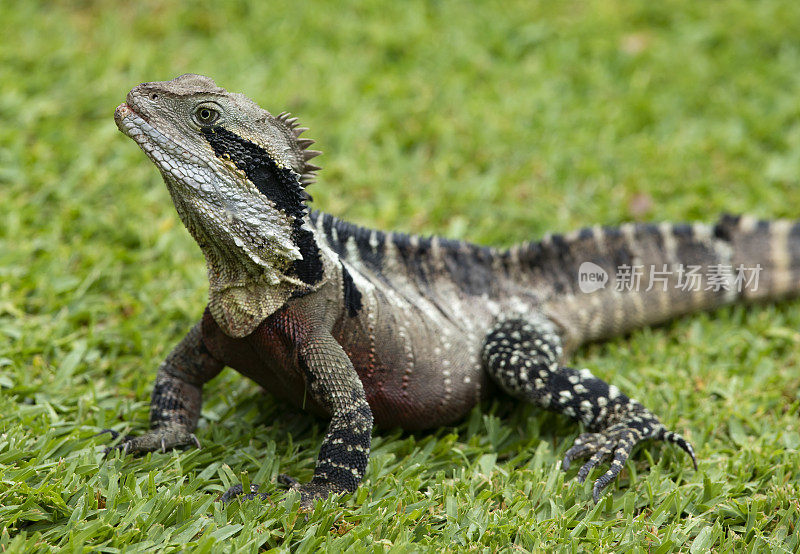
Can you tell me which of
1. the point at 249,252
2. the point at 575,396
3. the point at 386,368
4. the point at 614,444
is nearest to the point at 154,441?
the point at 249,252


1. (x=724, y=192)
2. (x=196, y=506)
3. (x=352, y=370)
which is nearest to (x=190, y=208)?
(x=352, y=370)

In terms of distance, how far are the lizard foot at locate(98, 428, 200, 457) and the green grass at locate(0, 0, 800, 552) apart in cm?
10

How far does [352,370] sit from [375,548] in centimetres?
88

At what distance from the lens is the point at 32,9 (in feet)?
26.1

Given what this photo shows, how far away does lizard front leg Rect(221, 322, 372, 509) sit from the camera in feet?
12.7

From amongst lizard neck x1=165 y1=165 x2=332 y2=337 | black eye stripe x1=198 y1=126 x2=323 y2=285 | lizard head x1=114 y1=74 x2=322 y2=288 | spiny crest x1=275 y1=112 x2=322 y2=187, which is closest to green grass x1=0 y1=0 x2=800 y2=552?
lizard neck x1=165 y1=165 x2=332 y2=337

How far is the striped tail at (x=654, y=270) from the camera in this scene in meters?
5.32

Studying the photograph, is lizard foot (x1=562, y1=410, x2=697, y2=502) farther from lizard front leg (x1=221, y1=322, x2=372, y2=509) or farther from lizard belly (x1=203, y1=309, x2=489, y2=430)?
lizard front leg (x1=221, y1=322, x2=372, y2=509)

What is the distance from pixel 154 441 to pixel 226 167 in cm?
148

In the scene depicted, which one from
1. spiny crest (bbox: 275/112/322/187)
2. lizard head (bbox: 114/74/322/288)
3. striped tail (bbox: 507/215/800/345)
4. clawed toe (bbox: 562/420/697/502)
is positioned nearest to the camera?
lizard head (bbox: 114/74/322/288)

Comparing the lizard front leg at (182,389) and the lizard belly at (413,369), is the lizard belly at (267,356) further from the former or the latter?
the lizard belly at (413,369)

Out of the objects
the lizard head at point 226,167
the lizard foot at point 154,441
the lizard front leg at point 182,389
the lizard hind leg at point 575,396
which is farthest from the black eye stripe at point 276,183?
the lizard hind leg at point 575,396

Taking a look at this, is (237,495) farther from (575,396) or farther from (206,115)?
(575,396)

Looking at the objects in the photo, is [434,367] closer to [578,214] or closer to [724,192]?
[578,214]
